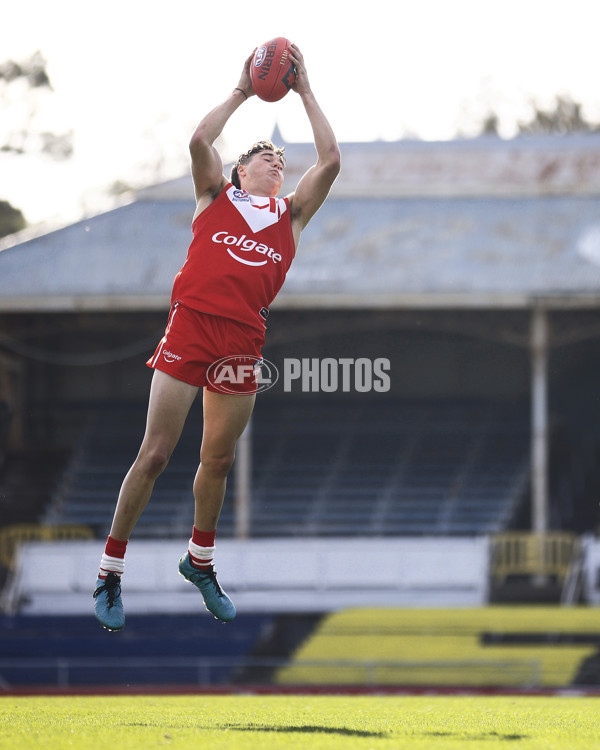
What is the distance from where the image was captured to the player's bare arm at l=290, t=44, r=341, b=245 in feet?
19.4

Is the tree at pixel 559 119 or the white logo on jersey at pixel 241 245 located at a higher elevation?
the tree at pixel 559 119

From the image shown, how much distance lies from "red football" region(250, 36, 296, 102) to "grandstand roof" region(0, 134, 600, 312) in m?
12.1

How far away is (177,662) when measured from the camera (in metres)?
16.0

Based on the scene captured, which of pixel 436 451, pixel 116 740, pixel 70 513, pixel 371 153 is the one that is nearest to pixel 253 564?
pixel 70 513

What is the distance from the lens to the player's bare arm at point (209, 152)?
5.63 metres

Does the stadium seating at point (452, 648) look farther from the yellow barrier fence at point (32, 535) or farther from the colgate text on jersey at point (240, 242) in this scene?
the colgate text on jersey at point (240, 242)

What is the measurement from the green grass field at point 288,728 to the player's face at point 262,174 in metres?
2.44

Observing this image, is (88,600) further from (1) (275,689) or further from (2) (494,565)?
(2) (494,565)

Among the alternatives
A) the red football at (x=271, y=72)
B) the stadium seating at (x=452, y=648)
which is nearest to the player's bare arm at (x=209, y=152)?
the red football at (x=271, y=72)

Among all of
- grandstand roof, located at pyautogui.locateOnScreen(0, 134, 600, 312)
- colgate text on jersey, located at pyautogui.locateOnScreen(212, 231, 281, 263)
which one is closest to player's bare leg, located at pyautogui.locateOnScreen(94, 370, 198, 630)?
colgate text on jersey, located at pyautogui.locateOnScreen(212, 231, 281, 263)

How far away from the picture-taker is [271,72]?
5.96m

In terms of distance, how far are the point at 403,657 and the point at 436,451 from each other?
23.3ft

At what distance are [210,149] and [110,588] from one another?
6.67 feet

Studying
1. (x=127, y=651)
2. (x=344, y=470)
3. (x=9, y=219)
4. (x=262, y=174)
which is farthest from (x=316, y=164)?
(x=9, y=219)
